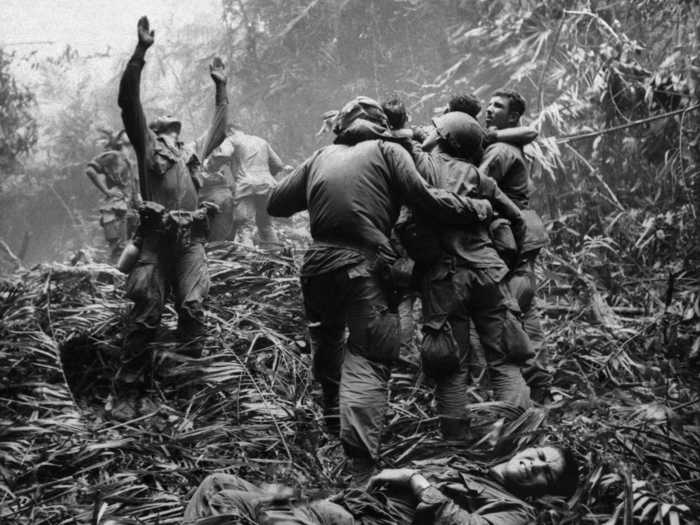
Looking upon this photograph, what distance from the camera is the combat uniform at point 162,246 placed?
4289 millimetres

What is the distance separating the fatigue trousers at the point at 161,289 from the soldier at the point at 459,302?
4.88 ft

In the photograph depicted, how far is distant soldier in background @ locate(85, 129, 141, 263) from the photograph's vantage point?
28.7 feet

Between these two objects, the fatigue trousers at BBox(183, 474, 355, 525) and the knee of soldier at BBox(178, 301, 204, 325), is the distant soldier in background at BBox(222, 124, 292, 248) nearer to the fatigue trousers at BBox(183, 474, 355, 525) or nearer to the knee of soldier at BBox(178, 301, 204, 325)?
the knee of soldier at BBox(178, 301, 204, 325)

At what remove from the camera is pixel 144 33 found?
12.9 feet

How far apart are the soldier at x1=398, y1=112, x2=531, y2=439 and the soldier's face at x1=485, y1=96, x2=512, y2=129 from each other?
3.80 feet

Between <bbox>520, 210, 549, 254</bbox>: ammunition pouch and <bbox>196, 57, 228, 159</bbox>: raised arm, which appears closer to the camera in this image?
<bbox>520, 210, 549, 254</bbox>: ammunition pouch

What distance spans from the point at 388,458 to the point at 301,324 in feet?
6.69

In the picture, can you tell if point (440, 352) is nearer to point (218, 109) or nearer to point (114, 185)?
point (218, 109)

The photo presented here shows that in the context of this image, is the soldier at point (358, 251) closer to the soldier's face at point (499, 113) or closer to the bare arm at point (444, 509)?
the bare arm at point (444, 509)

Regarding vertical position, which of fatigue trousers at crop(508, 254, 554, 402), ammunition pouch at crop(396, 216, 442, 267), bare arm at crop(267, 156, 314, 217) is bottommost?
fatigue trousers at crop(508, 254, 554, 402)

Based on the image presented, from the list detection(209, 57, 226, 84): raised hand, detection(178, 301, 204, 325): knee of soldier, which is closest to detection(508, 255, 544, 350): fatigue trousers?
detection(178, 301, 204, 325): knee of soldier

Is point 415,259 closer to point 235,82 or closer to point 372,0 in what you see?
point 372,0

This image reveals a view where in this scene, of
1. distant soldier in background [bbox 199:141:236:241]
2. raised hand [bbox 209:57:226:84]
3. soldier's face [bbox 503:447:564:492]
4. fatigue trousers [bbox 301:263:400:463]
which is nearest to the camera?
soldier's face [bbox 503:447:564:492]

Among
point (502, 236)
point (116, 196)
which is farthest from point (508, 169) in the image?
point (116, 196)
